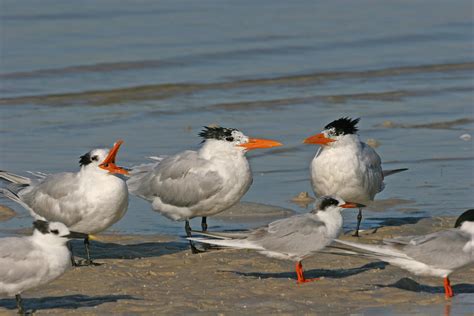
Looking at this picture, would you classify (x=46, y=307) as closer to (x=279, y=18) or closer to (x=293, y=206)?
(x=293, y=206)

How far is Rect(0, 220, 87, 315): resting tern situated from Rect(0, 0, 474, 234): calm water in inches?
95.2

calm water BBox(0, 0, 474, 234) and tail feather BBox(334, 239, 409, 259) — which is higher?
calm water BBox(0, 0, 474, 234)

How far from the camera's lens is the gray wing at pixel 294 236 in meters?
7.75

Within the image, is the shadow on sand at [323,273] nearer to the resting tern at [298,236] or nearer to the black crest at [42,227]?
the resting tern at [298,236]

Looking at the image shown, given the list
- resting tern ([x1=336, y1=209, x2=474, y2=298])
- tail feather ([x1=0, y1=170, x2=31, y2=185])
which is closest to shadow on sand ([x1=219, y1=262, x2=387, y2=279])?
resting tern ([x1=336, y1=209, x2=474, y2=298])

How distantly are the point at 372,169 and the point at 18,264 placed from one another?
373cm

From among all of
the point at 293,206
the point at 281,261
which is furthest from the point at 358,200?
the point at 281,261

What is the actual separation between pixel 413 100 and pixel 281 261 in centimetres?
686

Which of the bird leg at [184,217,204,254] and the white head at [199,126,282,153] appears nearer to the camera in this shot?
the bird leg at [184,217,204,254]

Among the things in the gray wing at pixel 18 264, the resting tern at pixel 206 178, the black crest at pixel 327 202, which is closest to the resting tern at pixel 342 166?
the resting tern at pixel 206 178

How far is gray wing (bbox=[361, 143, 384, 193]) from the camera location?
31.7ft

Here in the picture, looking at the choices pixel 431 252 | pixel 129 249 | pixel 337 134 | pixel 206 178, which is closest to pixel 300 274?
pixel 431 252

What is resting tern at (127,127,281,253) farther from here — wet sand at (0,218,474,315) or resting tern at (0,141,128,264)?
resting tern at (0,141,128,264)

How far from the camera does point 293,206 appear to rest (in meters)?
10.0
